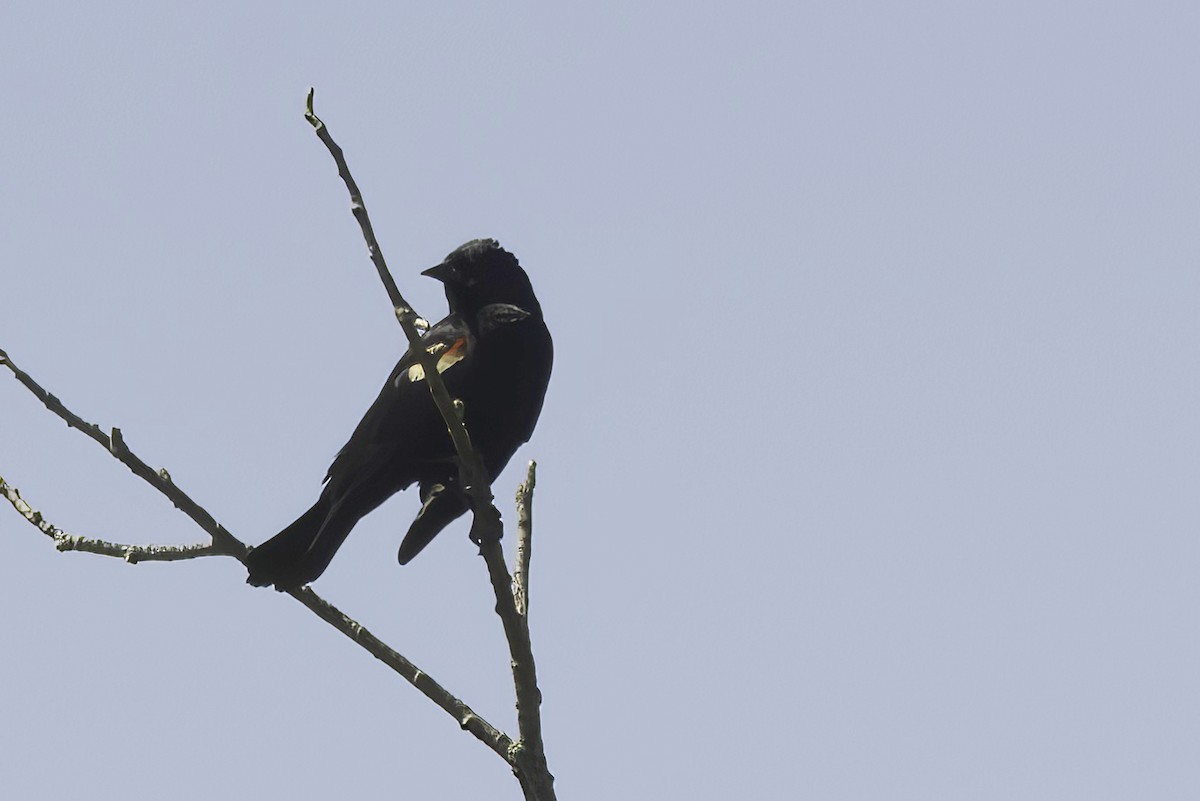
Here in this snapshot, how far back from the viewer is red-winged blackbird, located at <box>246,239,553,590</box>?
4.72m

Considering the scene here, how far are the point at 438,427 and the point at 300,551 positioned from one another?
0.64 metres

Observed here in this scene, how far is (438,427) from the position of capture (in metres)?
4.72

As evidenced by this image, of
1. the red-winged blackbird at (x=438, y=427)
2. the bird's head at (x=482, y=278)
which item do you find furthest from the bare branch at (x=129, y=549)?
the bird's head at (x=482, y=278)

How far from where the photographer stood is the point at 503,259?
17.9 ft

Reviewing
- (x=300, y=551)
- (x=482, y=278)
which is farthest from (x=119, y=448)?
(x=482, y=278)

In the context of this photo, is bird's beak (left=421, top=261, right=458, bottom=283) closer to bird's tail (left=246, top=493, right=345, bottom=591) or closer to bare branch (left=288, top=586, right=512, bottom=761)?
bird's tail (left=246, top=493, right=345, bottom=591)

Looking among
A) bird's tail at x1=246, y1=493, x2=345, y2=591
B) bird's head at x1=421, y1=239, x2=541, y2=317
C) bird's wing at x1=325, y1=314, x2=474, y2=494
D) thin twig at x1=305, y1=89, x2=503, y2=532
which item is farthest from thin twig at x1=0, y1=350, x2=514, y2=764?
bird's head at x1=421, y1=239, x2=541, y2=317

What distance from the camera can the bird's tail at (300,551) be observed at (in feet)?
13.8

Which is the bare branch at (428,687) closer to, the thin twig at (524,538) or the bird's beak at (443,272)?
the thin twig at (524,538)

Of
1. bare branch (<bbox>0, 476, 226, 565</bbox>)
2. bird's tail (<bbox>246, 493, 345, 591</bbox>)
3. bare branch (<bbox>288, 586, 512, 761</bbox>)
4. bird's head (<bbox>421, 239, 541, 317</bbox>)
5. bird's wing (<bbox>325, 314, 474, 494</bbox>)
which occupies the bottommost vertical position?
bare branch (<bbox>288, 586, 512, 761</bbox>)

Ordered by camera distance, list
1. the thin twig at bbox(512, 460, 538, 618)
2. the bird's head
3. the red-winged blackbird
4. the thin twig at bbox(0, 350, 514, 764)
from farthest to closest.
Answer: the bird's head
the red-winged blackbird
the thin twig at bbox(512, 460, 538, 618)
the thin twig at bbox(0, 350, 514, 764)

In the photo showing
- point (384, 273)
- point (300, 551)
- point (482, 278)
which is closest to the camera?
point (384, 273)

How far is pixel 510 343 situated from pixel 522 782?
7.16 ft

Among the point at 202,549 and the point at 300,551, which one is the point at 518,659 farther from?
the point at 300,551
